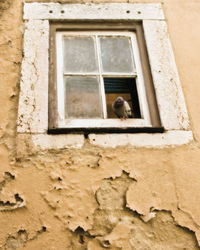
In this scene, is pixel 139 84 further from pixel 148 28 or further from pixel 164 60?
pixel 148 28

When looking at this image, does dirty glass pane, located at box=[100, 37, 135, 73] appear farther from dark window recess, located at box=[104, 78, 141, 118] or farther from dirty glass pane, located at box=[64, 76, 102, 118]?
dirty glass pane, located at box=[64, 76, 102, 118]

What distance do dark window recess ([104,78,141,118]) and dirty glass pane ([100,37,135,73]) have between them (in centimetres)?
10

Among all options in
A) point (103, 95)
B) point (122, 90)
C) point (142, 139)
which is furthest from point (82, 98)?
point (142, 139)

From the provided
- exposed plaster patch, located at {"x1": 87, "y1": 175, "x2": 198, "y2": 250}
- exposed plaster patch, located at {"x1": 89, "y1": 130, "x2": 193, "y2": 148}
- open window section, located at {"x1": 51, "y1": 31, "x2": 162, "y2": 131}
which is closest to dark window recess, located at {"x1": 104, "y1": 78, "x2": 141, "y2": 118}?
open window section, located at {"x1": 51, "y1": 31, "x2": 162, "y2": 131}

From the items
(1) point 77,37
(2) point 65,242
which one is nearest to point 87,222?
(2) point 65,242

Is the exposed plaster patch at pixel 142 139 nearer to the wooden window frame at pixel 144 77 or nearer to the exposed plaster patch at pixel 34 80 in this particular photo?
the wooden window frame at pixel 144 77

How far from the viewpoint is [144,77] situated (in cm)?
263

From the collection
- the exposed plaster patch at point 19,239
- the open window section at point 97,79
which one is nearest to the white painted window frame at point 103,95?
the open window section at point 97,79

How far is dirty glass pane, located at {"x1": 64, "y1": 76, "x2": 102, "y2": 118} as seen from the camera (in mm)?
2434

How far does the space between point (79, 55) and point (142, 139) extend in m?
1.15

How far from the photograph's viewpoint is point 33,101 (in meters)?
2.32

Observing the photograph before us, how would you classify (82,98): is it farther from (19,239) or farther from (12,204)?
(19,239)

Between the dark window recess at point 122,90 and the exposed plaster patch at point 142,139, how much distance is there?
1.54 feet

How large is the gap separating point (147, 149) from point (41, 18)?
1.81m
